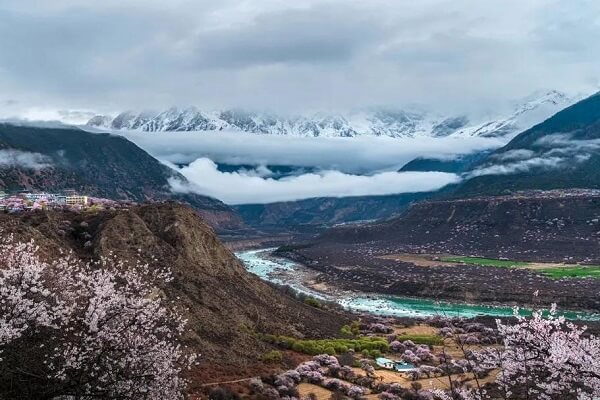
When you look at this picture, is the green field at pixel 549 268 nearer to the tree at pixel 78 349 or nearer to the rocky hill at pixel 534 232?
the rocky hill at pixel 534 232

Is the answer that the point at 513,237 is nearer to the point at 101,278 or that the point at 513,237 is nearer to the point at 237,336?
the point at 237,336

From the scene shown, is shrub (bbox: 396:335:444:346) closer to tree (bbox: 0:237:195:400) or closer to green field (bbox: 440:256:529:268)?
tree (bbox: 0:237:195:400)

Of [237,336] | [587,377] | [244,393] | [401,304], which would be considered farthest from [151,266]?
[401,304]

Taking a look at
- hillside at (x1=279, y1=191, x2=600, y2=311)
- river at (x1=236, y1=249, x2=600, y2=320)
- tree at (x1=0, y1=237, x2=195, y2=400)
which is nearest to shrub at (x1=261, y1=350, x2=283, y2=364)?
tree at (x1=0, y1=237, x2=195, y2=400)

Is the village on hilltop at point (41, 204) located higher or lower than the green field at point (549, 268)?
higher

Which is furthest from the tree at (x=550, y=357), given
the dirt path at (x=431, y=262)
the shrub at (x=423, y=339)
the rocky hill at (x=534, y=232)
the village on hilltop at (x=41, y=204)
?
the rocky hill at (x=534, y=232)

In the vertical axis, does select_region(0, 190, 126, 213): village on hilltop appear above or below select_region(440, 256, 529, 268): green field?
above

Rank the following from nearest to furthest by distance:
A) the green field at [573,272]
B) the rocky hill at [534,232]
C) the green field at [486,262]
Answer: the green field at [573,272], the green field at [486,262], the rocky hill at [534,232]

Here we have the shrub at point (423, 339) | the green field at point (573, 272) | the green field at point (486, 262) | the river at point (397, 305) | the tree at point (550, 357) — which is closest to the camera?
the tree at point (550, 357)
